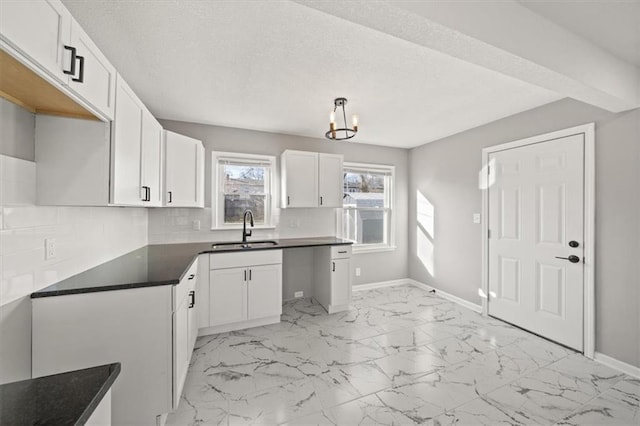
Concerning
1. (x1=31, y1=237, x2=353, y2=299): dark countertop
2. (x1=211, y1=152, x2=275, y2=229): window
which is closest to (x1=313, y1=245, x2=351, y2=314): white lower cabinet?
(x1=211, y1=152, x2=275, y2=229): window

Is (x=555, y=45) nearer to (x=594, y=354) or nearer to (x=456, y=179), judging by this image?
(x=456, y=179)

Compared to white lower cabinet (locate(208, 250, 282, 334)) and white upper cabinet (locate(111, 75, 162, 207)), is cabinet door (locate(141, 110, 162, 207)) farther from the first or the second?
white lower cabinet (locate(208, 250, 282, 334))

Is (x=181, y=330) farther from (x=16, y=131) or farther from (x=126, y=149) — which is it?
(x=16, y=131)

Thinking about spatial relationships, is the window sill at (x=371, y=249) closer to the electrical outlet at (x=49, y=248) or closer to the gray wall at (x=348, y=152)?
the gray wall at (x=348, y=152)

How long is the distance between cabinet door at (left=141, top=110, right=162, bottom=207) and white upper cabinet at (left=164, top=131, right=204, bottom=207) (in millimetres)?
181

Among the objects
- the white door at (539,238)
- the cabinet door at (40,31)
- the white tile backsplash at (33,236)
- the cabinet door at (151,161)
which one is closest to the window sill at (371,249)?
the white door at (539,238)

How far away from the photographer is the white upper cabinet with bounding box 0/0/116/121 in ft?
2.80

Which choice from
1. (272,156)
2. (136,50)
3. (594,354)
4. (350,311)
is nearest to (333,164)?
(272,156)

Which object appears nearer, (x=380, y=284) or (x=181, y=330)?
(x=181, y=330)

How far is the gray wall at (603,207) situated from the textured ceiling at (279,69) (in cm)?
27

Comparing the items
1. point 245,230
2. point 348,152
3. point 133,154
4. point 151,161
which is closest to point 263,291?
point 245,230

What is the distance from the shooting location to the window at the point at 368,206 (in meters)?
4.43

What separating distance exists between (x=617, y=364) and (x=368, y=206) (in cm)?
321

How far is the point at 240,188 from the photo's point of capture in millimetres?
3748
